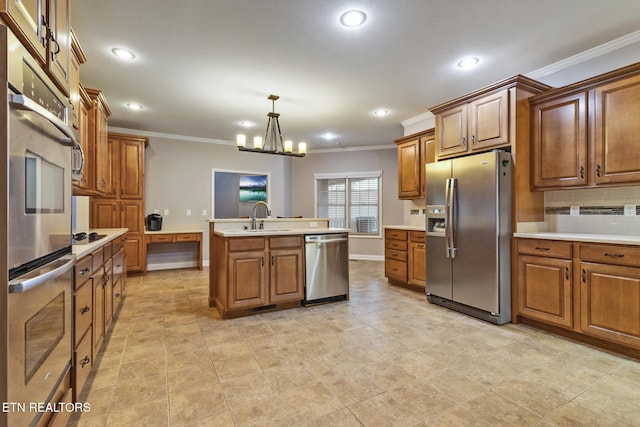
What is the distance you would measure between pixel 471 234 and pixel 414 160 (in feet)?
6.14

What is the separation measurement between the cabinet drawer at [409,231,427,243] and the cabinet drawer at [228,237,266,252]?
216 centimetres

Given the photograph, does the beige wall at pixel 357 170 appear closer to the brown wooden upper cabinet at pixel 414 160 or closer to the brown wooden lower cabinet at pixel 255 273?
the brown wooden upper cabinet at pixel 414 160

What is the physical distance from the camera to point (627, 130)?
2.50m

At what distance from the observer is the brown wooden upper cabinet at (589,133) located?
2490mm

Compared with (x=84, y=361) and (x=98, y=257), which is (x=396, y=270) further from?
(x=84, y=361)

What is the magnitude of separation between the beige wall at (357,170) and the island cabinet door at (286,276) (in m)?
3.82

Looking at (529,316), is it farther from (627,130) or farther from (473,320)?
(627,130)

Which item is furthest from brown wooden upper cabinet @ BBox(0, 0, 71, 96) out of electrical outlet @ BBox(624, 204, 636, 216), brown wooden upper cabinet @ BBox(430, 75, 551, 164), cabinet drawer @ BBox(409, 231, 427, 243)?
electrical outlet @ BBox(624, 204, 636, 216)

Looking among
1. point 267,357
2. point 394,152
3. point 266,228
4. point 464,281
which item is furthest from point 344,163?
point 267,357

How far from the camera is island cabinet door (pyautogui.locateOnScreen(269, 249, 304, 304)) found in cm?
335

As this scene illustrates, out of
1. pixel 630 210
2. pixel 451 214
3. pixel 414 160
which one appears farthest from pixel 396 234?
pixel 630 210

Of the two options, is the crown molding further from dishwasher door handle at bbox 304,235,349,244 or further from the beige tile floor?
dishwasher door handle at bbox 304,235,349,244

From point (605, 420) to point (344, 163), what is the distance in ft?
20.5

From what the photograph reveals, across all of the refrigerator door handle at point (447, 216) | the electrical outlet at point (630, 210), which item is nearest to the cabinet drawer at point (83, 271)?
the refrigerator door handle at point (447, 216)
